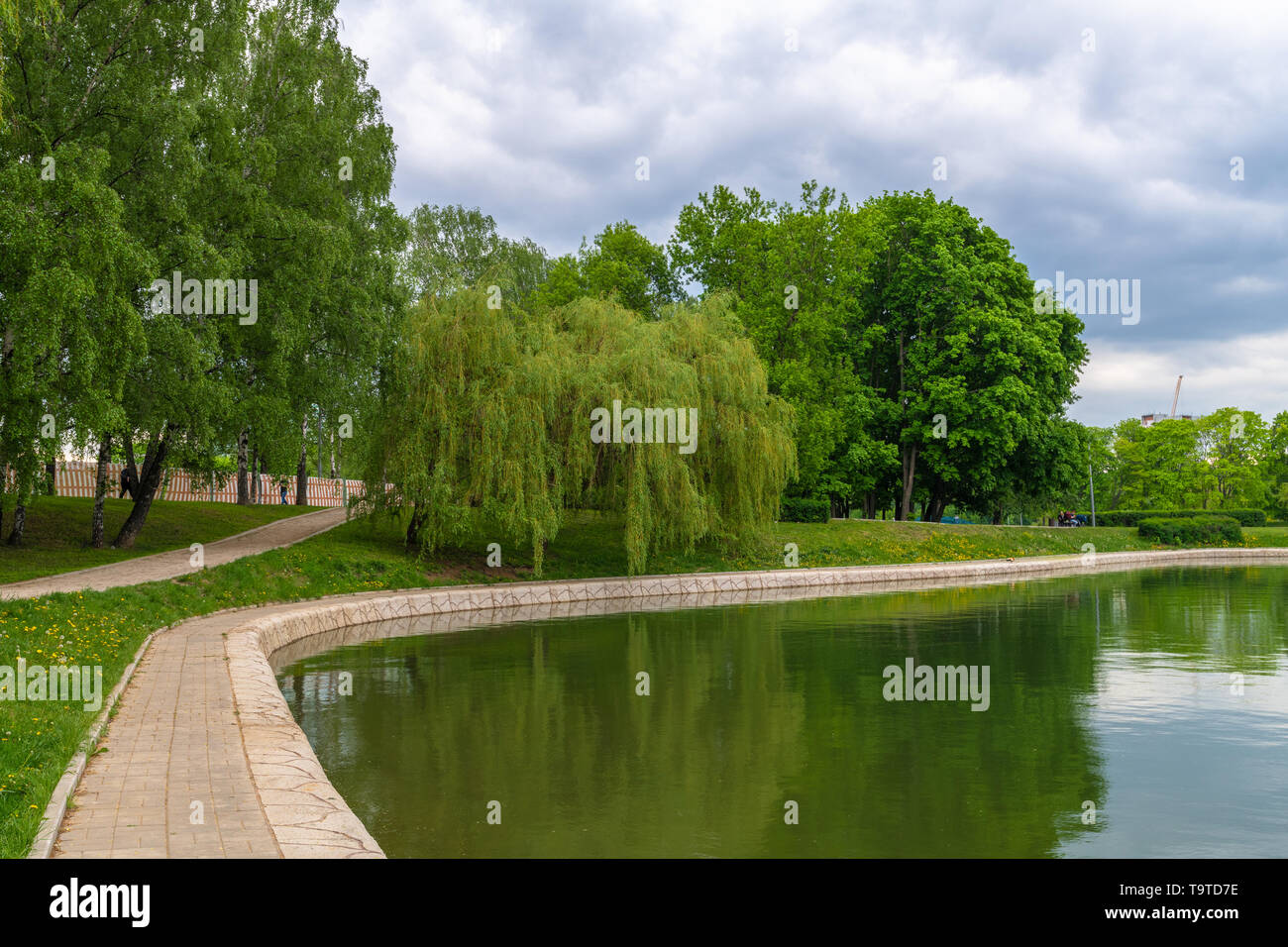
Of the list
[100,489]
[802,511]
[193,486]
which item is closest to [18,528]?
[100,489]

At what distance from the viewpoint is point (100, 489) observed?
26312 millimetres

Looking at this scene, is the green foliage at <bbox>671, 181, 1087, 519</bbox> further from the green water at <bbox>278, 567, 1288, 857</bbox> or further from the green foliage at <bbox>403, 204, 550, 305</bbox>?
the green water at <bbox>278, 567, 1288, 857</bbox>

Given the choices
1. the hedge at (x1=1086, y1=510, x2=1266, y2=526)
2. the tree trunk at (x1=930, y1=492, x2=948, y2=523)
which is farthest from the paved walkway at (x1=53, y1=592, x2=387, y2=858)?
the hedge at (x1=1086, y1=510, x2=1266, y2=526)

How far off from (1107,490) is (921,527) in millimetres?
51733

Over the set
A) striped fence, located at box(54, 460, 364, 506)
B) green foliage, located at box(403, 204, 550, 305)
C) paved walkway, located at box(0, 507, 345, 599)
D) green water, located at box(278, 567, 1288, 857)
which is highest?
green foliage, located at box(403, 204, 550, 305)

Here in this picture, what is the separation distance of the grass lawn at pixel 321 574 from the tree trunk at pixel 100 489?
2.22 metres

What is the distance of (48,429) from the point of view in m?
20.0

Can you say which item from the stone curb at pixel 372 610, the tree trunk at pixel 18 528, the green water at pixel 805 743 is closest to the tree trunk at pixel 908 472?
the stone curb at pixel 372 610

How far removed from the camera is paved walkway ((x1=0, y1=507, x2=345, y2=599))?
19406mm

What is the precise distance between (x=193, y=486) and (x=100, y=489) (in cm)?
379

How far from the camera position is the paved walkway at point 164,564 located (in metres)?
19.4

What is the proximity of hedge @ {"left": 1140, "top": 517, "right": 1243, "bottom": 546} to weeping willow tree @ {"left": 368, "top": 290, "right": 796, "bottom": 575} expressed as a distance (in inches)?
1330
